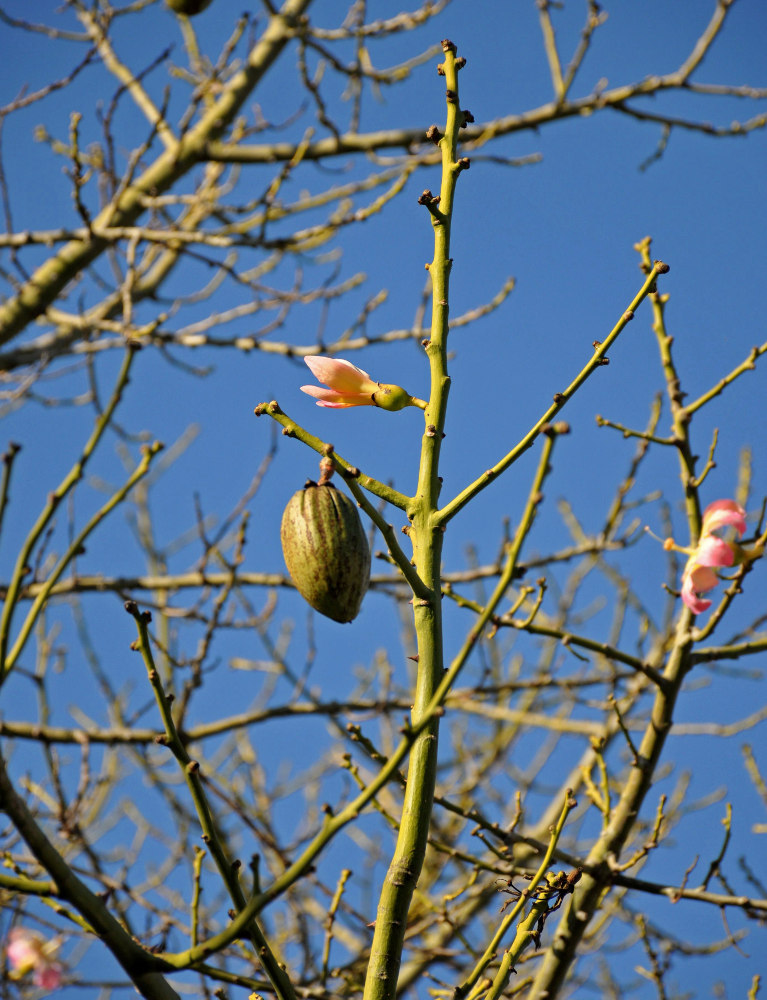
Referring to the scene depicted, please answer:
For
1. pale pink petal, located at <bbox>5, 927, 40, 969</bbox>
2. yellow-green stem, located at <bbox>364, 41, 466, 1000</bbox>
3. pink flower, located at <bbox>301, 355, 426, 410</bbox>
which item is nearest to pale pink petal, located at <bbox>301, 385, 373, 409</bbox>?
pink flower, located at <bbox>301, 355, 426, 410</bbox>

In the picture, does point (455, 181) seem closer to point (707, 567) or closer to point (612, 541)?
point (707, 567)

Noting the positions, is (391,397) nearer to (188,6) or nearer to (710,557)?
(710,557)

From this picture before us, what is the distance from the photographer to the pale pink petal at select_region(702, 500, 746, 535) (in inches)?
91.6

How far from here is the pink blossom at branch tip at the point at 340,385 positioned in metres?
1.78

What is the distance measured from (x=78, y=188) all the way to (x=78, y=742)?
2158mm

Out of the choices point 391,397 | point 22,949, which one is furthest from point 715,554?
point 22,949

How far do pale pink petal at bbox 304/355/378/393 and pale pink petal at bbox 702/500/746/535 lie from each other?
106 cm

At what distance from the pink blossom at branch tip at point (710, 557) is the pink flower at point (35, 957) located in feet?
11.0

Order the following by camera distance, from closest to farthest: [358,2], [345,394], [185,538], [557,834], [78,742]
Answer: [557,834] < [345,394] < [78,742] < [358,2] < [185,538]

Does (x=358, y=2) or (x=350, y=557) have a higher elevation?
(x=358, y=2)

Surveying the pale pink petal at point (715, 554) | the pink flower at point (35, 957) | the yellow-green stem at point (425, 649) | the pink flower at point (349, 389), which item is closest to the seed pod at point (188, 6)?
the yellow-green stem at point (425, 649)

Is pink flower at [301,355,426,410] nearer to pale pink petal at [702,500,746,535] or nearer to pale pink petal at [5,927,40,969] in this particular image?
pale pink petal at [702,500,746,535]

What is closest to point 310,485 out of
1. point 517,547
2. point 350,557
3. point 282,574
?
point 350,557

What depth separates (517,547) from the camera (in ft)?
4.04
